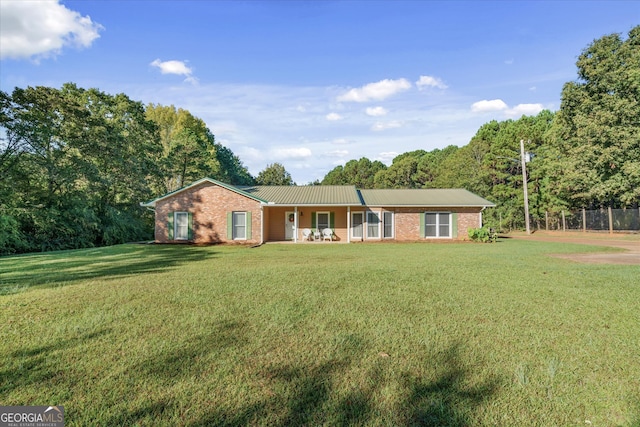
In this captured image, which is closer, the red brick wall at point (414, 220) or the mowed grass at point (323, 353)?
the mowed grass at point (323, 353)

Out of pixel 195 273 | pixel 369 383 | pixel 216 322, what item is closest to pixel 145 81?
pixel 195 273

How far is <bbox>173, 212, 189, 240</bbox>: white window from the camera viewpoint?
19.3 meters

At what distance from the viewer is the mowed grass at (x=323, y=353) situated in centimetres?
259

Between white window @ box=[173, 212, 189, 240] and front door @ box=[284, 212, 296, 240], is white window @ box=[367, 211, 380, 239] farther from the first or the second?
white window @ box=[173, 212, 189, 240]

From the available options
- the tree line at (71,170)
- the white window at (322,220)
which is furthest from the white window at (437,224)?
the tree line at (71,170)

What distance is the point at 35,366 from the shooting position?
325 centimetres

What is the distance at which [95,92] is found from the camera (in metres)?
25.1

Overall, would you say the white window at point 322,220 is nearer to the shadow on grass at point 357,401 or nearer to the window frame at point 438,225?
the window frame at point 438,225

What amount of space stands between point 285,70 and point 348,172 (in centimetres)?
4718

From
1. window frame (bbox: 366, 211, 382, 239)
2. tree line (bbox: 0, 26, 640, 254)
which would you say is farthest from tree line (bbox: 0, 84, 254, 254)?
window frame (bbox: 366, 211, 382, 239)

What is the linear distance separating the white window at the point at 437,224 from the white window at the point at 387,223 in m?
2.17

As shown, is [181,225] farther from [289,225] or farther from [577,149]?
[577,149]

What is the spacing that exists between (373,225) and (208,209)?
393 inches

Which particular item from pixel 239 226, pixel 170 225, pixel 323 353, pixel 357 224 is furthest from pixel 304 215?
pixel 323 353
